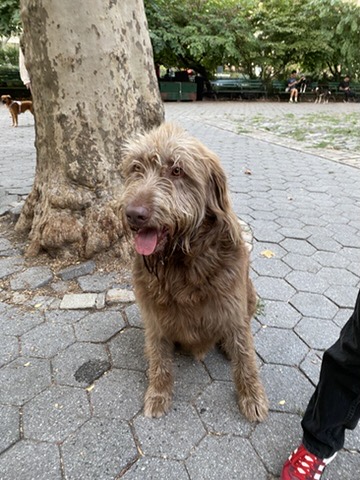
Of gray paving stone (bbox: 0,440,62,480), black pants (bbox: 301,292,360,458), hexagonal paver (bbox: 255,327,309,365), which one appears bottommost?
gray paving stone (bbox: 0,440,62,480)

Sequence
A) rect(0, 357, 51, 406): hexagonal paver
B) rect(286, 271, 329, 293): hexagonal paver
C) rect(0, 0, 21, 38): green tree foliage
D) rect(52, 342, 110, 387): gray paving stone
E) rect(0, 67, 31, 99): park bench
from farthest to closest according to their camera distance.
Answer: rect(0, 67, 31, 99): park bench < rect(0, 0, 21, 38): green tree foliage < rect(286, 271, 329, 293): hexagonal paver < rect(52, 342, 110, 387): gray paving stone < rect(0, 357, 51, 406): hexagonal paver

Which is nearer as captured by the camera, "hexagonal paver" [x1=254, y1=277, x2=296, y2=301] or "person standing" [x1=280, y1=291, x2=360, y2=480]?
"person standing" [x1=280, y1=291, x2=360, y2=480]

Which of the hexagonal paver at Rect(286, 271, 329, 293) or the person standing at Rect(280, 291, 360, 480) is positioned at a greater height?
the person standing at Rect(280, 291, 360, 480)

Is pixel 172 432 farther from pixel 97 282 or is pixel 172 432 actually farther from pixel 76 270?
pixel 76 270

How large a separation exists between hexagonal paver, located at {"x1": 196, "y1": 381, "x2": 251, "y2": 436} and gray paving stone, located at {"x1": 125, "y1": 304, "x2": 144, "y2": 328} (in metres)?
0.86

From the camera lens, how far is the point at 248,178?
709 cm

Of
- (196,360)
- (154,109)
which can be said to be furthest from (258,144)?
(196,360)

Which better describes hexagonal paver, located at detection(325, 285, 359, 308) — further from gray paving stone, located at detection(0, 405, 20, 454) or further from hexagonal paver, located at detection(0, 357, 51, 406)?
gray paving stone, located at detection(0, 405, 20, 454)

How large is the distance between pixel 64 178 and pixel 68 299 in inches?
48.5

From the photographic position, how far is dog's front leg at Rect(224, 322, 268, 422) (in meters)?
2.19

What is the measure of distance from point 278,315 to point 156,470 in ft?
5.47

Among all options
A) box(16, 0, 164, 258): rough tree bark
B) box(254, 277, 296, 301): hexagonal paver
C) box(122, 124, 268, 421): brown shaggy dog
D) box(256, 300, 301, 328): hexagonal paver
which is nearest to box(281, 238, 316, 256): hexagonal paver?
box(254, 277, 296, 301): hexagonal paver

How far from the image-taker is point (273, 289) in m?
3.48

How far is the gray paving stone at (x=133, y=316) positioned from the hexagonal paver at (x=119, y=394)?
0.51 m
